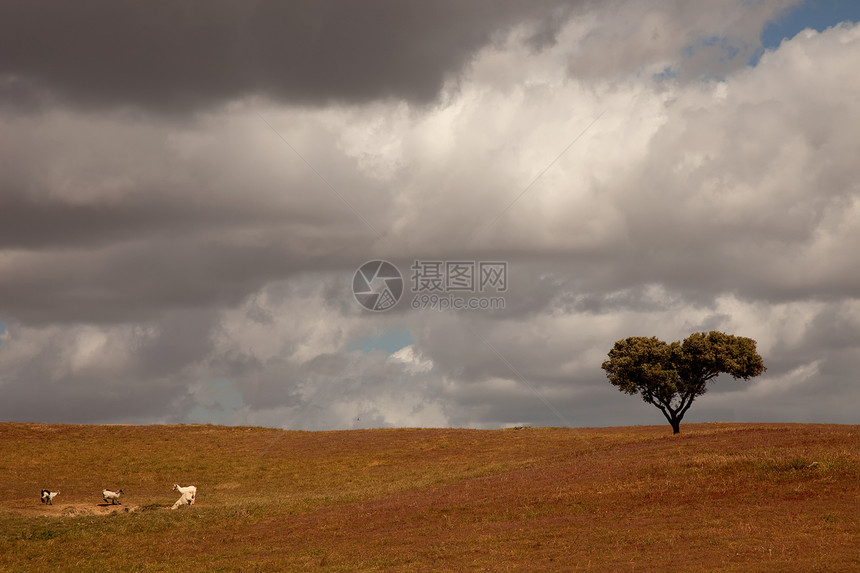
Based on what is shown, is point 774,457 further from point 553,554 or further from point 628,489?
point 553,554

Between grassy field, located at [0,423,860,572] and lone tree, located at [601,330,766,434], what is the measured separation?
12.0m

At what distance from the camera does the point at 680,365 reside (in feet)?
248

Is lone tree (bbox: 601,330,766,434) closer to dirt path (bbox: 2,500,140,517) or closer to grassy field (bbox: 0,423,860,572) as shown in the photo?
grassy field (bbox: 0,423,860,572)

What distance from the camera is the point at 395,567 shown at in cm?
2944

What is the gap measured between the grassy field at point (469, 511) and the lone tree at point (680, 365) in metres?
12.0

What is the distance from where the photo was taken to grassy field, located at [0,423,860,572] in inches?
1173

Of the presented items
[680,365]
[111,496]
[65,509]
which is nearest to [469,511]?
[111,496]

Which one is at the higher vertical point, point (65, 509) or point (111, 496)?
point (111, 496)

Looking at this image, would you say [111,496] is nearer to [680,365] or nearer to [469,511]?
[469,511]

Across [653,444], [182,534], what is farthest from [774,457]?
[182,534]

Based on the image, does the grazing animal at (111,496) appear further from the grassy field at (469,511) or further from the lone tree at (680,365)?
the lone tree at (680,365)

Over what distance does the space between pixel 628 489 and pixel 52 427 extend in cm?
7905

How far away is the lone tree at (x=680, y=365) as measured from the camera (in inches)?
2933

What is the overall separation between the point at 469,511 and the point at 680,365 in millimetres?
42305
